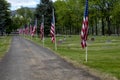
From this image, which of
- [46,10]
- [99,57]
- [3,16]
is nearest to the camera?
[99,57]

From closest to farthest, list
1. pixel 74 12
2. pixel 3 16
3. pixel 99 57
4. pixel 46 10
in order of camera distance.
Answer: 1. pixel 99 57
2. pixel 46 10
3. pixel 74 12
4. pixel 3 16

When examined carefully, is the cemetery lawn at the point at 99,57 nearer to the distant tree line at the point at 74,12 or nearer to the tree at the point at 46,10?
the tree at the point at 46,10

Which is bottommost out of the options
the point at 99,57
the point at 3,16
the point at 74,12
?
the point at 99,57

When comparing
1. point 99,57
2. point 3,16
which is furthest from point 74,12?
point 99,57

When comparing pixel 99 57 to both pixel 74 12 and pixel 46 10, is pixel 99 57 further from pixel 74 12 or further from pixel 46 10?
pixel 74 12

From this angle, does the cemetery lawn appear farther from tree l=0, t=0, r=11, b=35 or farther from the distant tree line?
tree l=0, t=0, r=11, b=35

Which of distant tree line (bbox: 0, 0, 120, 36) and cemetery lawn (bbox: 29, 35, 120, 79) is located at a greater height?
distant tree line (bbox: 0, 0, 120, 36)

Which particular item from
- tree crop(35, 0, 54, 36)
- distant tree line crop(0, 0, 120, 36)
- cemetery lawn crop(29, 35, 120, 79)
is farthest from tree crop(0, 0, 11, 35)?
cemetery lawn crop(29, 35, 120, 79)

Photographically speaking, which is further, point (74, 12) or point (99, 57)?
point (74, 12)

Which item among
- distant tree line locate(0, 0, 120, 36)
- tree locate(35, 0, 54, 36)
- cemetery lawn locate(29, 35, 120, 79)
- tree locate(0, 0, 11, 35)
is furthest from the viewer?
tree locate(0, 0, 11, 35)

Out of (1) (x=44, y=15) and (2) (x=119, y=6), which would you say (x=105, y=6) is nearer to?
(2) (x=119, y=6)

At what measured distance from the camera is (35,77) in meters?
14.2

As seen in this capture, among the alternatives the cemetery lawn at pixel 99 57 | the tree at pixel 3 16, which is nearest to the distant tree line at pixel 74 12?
the tree at pixel 3 16

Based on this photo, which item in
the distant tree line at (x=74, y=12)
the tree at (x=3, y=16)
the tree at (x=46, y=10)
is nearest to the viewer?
the tree at (x=46, y=10)
